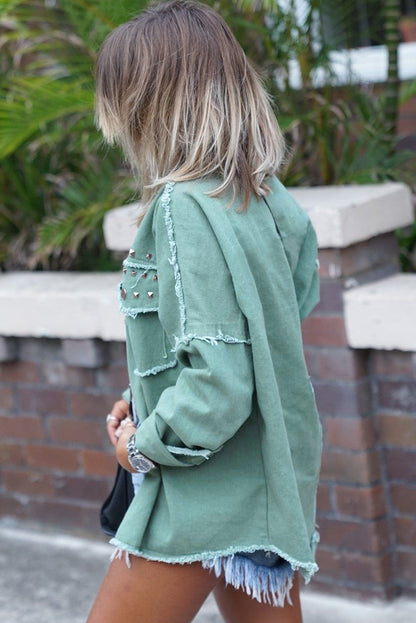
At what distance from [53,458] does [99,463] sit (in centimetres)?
25

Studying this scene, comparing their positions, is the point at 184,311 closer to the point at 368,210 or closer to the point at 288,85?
the point at 368,210

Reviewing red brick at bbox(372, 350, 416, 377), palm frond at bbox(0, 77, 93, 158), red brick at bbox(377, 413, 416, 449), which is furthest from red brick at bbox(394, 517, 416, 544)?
palm frond at bbox(0, 77, 93, 158)

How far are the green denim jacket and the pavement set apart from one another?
4.19 ft

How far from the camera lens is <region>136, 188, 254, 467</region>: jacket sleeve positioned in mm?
1919

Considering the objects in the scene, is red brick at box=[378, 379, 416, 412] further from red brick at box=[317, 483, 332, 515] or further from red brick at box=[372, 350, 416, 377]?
red brick at box=[317, 483, 332, 515]

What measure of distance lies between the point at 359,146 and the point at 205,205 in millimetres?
2082

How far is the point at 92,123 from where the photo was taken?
163 inches

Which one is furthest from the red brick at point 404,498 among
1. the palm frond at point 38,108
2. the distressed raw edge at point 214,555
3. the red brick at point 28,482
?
the palm frond at point 38,108

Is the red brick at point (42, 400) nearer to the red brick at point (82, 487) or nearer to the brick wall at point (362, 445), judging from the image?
the red brick at point (82, 487)

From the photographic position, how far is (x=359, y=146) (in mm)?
3898

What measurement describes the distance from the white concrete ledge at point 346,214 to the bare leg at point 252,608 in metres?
1.17

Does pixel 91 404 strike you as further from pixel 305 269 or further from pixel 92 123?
pixel 305 269

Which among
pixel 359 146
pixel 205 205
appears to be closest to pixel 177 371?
pixel 205 205

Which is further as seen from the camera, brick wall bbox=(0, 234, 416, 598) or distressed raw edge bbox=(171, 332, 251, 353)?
brick wall bbox=(0, 234, 416, 598)
